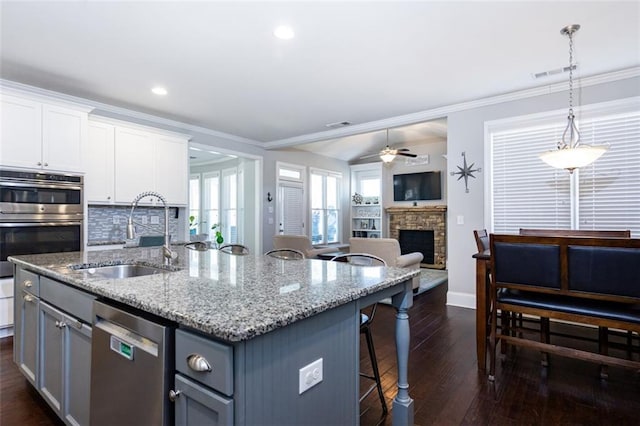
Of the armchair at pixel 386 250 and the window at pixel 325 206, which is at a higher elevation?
the window at pixel 325 206

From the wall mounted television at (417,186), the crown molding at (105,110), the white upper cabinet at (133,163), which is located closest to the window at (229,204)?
the crown molding at (105,110)

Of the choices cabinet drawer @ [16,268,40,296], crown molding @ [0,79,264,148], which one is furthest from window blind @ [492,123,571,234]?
cabinet drawer @ [16,268,40,296]

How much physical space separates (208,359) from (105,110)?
4479 mm

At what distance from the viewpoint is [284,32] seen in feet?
8.61

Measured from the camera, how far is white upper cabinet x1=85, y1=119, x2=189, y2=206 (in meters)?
3.98

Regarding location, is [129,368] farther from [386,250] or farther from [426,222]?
[426,222]

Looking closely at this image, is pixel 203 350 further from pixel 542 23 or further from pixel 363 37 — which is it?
pixel 542 23

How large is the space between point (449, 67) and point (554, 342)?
2.79 meters

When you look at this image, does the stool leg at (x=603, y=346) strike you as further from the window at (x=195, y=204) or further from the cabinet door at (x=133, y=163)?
the window at (x=195, y=204)

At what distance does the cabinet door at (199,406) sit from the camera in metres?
0.91

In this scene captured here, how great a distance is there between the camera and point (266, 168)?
6.67 m

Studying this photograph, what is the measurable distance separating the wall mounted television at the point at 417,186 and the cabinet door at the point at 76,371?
294 inches

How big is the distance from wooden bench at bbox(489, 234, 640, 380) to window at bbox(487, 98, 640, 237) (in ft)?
5.93

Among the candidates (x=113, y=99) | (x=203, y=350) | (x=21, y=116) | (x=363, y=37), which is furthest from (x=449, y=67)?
(x=21, y=116)
